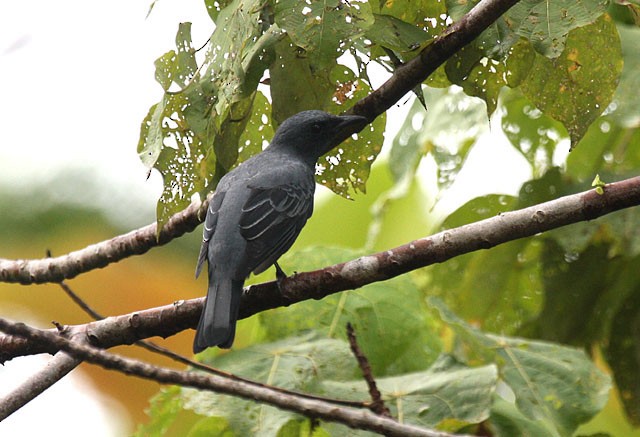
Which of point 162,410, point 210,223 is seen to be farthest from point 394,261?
point 162,410

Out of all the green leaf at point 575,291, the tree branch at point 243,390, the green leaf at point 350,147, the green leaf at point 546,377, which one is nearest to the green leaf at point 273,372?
the green leaf at point 546,377

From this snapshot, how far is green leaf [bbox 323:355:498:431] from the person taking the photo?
3373 millimetres

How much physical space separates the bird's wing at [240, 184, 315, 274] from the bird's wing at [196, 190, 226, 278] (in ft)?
0.35

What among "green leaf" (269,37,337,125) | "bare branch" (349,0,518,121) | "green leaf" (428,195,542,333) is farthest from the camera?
"green leaf" (428,195,542,333)

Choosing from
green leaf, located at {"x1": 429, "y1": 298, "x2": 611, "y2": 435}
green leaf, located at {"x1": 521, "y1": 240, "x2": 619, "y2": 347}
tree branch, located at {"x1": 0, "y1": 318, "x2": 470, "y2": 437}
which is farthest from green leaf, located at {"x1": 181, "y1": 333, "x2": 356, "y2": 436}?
tree branch, located at {"x1": 0, "y1": 318, "x2": 470, "y2": 437}

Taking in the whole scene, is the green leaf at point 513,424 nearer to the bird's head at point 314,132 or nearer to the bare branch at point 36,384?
the bird's head at point 314,132

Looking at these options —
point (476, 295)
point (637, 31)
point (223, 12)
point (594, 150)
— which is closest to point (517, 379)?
point (476, 295)

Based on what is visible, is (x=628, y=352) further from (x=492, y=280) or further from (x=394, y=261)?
(x=394, y=261)

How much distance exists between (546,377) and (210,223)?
149 centimetres

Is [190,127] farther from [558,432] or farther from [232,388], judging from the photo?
[558,432]

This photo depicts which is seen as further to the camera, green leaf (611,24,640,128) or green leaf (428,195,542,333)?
green leaf (428,195,542,333)

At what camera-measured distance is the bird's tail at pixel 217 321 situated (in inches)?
122

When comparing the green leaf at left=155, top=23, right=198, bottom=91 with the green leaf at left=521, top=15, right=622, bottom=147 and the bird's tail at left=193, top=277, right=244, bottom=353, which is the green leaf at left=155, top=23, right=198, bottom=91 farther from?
the green leaf at left=521, top=15, right=622, bottom=147

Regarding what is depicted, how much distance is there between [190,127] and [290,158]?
4.45 feet
